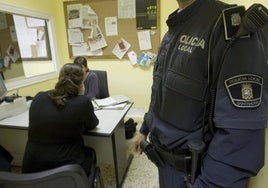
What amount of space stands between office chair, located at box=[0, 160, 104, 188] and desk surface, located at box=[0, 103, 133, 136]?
1.75 ft

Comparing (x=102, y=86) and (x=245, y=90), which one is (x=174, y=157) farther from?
(x=102, y=86)

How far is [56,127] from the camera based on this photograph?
49.8 inches

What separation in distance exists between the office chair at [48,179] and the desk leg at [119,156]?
2.54 feet

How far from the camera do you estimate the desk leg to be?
181 centimetres

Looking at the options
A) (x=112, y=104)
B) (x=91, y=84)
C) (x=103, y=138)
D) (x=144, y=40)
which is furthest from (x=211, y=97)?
(x=144, y=40)

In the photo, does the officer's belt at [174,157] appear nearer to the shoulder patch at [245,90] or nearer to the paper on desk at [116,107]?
the shoulder patch at [245,90]

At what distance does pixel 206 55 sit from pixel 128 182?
5.57ft

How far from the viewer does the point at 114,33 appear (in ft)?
10.4

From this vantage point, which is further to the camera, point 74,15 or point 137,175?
point 74,15

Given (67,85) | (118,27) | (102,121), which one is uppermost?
(118,27)

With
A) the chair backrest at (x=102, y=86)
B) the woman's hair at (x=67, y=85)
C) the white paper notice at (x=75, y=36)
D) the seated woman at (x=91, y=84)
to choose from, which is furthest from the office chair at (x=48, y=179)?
the white paper notice at (x=75, y=36)

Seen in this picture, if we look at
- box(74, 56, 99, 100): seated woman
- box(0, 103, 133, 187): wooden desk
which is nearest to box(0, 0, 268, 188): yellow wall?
box(74, 56, 99, 100): seated woman

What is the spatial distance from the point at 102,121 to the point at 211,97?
1206 millimetres

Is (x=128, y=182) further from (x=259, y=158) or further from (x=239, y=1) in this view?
(x=239, y=1)
